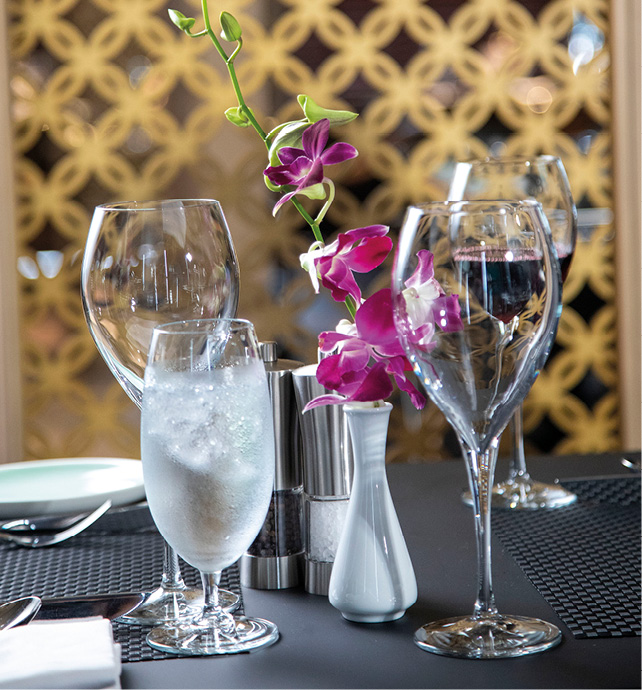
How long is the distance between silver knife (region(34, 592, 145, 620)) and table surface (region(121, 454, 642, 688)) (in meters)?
0.07

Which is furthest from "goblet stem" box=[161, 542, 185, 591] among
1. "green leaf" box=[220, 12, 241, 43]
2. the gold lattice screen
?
the gold lattice screen

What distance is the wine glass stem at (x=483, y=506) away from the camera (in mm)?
520

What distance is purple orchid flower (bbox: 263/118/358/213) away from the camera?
59cm

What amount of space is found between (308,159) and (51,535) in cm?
38

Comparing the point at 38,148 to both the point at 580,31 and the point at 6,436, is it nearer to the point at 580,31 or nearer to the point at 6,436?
the point at 6,436

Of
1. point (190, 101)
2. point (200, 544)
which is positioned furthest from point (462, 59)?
point (200, 544)

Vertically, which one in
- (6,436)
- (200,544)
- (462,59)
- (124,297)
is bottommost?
(6,436)

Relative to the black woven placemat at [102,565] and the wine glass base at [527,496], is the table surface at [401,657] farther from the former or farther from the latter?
the wine glass base at [527,496]

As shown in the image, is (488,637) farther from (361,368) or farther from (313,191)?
(313,191)

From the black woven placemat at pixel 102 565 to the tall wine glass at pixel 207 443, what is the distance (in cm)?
9

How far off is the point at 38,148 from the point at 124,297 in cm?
206

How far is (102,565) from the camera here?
706 mm

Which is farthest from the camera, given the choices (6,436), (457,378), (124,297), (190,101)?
(190,101)

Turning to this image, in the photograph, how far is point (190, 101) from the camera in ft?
8.63
